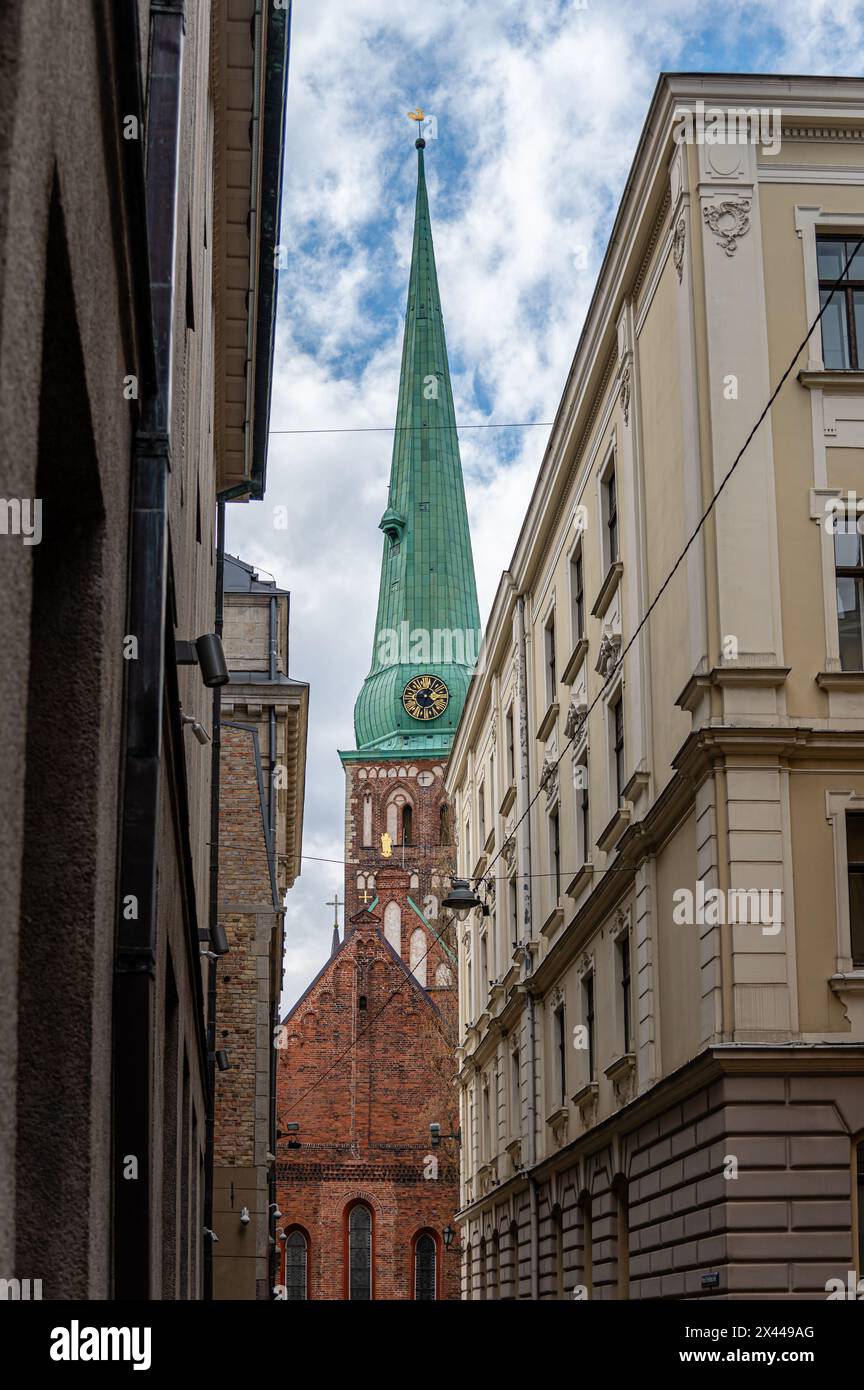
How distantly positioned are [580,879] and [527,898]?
5859mm

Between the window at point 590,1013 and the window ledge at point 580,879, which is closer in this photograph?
the window ledge at point 580,879

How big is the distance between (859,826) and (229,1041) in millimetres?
15964

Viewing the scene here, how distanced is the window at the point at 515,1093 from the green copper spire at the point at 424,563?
179 feet

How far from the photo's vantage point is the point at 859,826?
18.2 meters

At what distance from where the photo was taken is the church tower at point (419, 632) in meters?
88.6

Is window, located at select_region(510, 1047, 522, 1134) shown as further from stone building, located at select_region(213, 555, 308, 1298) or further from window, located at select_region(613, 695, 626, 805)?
window, located at select_region(613, 695, 626, 805)

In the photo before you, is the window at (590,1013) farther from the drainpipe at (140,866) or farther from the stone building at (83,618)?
the drainpipe at (140,866)

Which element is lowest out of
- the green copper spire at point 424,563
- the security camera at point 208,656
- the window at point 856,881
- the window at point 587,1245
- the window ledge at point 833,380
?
the window at point 587,1245

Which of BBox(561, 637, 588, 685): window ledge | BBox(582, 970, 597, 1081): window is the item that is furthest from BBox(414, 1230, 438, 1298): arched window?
BBox(561, 637, 588, 685): window ledge

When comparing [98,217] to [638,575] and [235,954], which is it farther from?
[235,954]

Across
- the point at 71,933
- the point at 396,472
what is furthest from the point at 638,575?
the point at 396,472

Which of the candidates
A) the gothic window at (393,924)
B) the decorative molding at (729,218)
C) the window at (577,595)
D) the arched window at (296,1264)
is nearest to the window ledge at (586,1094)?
the window at (577,595)

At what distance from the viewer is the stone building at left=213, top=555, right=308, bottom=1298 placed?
102 ft

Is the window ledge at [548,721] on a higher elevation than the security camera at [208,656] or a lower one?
higher
